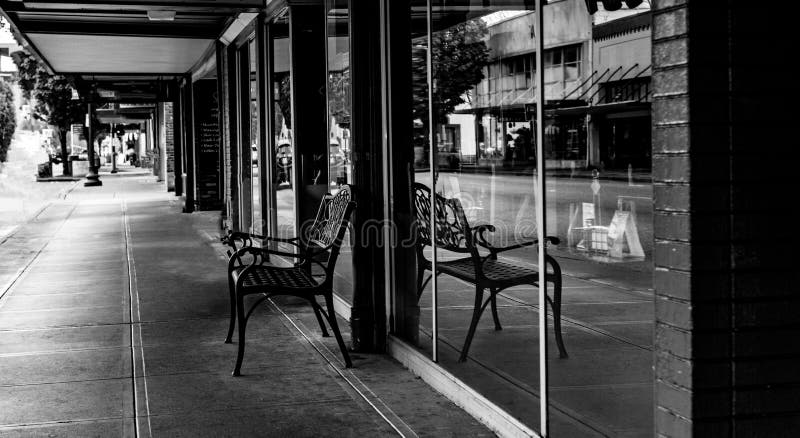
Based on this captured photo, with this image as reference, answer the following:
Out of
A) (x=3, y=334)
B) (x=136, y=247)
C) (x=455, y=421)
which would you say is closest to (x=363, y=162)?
(x=455, y=421)

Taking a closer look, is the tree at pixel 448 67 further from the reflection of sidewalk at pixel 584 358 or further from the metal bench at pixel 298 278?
the reflection of sidewalk at pixel 584 358

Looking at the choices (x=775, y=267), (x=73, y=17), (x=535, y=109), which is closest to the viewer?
(x=775, y=267)

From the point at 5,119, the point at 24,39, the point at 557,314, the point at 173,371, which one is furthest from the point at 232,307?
the point at 5,119

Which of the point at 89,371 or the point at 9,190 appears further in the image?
the point at 9,190

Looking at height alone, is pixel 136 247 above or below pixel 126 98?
below

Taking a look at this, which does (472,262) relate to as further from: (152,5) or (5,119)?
(5,119)

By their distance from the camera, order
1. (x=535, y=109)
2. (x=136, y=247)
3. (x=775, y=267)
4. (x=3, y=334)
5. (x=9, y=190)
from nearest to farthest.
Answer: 1. (x=775, y=267)
2. (x=535, y=109)
3. (x=3, y=334)
4. (x=136, y=247)
5. (x=9, y=190)

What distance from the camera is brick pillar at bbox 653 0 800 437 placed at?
8.64 feet

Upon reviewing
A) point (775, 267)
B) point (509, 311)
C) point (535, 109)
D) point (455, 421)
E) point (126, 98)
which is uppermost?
point (126, 98)

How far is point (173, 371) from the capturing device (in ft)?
18.1

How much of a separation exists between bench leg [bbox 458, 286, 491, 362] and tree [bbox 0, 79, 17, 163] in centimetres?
4505

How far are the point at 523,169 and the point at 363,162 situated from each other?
2.12 m

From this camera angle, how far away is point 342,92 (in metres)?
7.47

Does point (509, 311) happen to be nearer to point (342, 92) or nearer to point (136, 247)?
point (342, 92)
